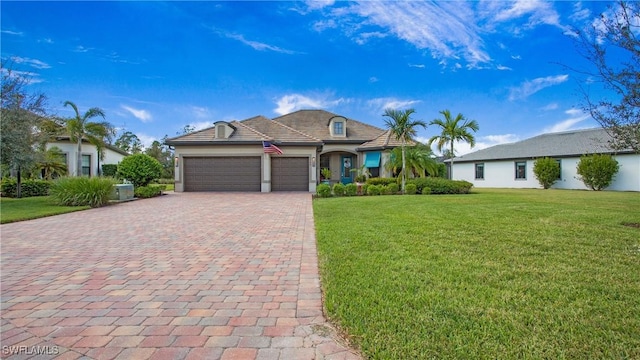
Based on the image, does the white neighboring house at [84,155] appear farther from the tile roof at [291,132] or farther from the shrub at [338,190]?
the shrub at [338,190]

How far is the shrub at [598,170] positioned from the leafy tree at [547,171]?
187cm

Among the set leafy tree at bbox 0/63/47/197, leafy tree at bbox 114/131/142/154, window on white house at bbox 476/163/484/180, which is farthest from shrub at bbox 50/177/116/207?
leafy tree at bbox 114/131/142/154

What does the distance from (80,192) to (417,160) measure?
17569 mm

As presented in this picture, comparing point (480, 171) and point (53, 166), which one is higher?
point (53, 166)

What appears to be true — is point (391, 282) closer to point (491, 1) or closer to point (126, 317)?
point (126, 317)

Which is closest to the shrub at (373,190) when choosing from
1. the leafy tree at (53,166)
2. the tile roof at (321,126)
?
the tile roof at (321,126)

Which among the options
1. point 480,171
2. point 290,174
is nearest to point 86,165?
point 290,174

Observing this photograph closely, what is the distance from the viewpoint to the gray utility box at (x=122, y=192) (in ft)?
46.3

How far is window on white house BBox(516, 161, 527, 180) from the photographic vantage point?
25422 mm

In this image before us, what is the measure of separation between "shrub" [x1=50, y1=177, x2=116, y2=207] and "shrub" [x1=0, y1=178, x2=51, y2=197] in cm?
643

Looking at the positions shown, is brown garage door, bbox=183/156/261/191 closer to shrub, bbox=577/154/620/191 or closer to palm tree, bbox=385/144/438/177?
palm tree, bbox=385/144/438/177

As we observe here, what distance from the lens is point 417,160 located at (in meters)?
18.6

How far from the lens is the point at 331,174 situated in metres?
24.7

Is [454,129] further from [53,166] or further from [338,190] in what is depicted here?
[53,166]
